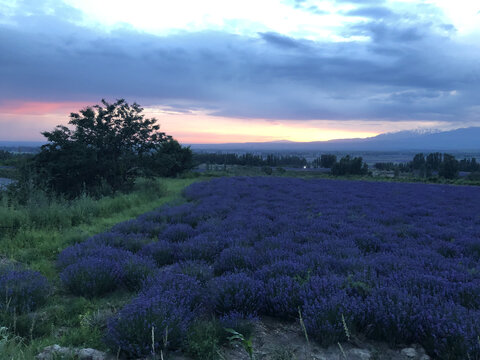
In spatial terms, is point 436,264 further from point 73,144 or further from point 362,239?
point 73,144

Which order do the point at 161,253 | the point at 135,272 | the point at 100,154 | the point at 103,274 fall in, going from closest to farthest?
the point at 103,274 < the point at 135,272 < the point at 161,253 < the point at 100,154

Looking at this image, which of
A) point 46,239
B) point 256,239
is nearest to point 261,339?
point 256,239

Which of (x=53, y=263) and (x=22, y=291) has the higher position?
(x=22, y=291)

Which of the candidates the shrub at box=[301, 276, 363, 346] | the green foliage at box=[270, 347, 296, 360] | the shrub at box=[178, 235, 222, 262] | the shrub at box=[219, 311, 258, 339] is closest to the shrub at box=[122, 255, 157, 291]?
the shrub at box=[178, 235, 222, 262]

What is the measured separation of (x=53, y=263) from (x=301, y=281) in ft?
14.8

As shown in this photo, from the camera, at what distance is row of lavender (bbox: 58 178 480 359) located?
2.94m

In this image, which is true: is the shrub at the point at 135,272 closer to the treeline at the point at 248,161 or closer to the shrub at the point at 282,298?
the shrub at the point at 282,298

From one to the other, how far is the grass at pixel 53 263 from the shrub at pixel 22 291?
135 mm

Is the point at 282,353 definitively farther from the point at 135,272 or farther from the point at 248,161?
the point at 248,161

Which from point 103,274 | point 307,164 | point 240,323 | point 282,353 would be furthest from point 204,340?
point 307,164

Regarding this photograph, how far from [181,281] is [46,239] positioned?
15.6 ft

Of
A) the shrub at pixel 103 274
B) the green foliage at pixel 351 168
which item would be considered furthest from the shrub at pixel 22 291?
the green foliage at pixel 351 168

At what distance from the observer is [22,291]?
368 centimetres

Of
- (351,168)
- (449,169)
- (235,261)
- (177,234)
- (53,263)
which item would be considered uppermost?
(449,169)
